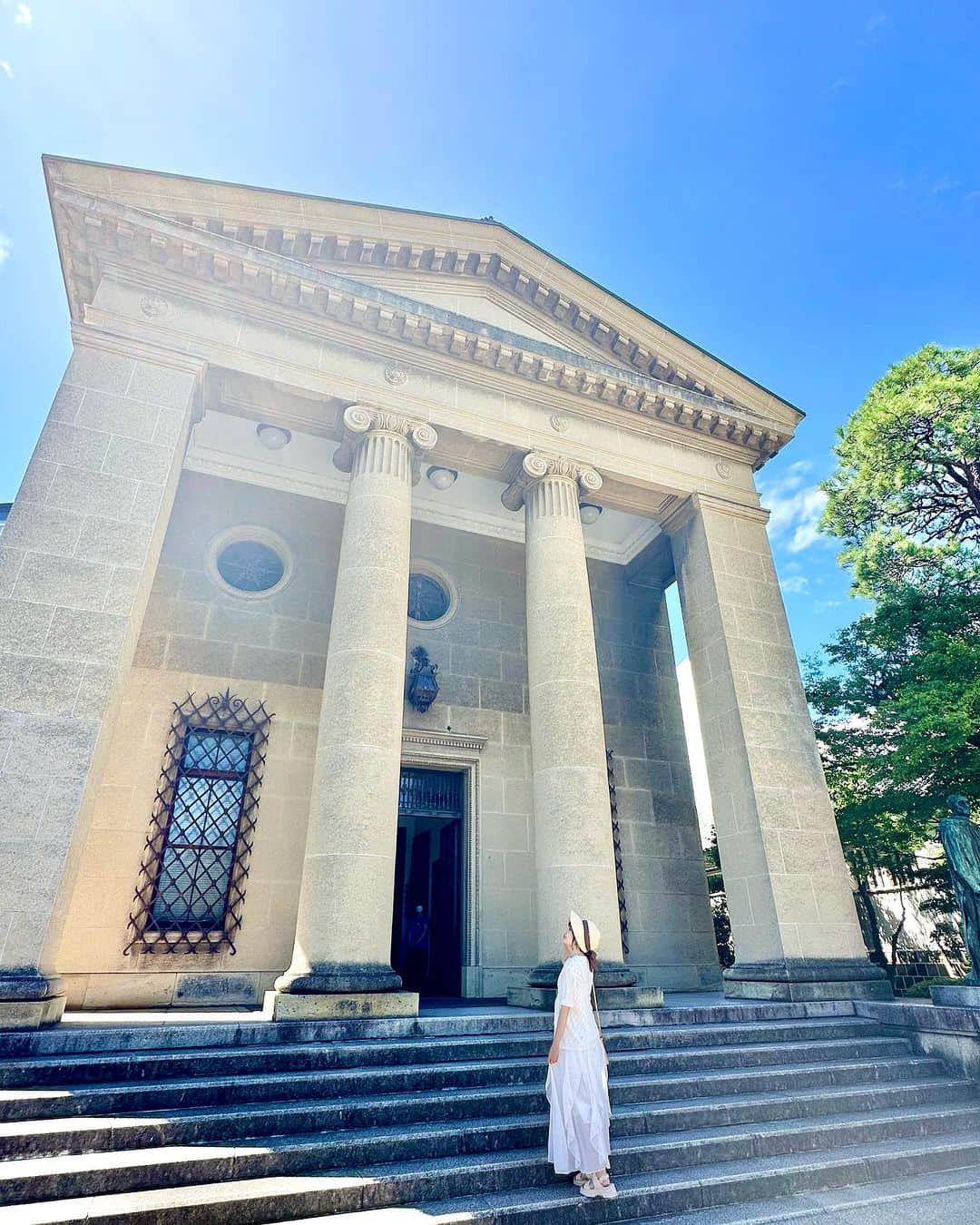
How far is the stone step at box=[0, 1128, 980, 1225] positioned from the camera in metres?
3.95

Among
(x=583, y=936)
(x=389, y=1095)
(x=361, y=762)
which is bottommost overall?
(x=389, y=1095)

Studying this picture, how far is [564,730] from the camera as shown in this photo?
32.1ft

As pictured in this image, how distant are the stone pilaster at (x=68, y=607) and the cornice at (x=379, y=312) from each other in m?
1.72

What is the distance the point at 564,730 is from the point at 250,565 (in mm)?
7156

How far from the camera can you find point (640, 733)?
14555mm

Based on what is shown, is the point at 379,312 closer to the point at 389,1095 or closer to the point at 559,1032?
the point at 559,1032

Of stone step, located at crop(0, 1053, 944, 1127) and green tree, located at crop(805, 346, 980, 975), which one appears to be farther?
green tree, located at crop(805, 346, 980, 975)

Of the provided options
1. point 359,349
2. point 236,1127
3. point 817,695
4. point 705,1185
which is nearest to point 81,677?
point 236,1127

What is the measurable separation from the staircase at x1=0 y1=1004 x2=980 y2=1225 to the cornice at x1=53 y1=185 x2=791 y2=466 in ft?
33.1

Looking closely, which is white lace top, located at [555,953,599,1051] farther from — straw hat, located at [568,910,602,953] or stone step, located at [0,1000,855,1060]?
stone step, located at [0,1000,855,1060]

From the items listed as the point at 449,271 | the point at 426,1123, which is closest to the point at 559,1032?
the point at 426,1123

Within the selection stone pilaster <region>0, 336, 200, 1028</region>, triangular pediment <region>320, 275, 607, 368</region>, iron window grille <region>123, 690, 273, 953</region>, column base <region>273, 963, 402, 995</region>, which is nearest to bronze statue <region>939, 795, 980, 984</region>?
column base <region>273, 963, 402, 995</region>

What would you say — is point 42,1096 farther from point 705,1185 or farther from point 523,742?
point 523,742

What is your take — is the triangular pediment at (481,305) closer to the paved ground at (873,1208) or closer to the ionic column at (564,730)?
the ionic column at (564,730)
